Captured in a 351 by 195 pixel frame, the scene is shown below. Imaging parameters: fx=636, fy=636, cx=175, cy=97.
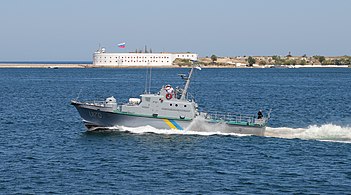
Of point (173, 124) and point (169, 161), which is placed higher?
point (173, 124)

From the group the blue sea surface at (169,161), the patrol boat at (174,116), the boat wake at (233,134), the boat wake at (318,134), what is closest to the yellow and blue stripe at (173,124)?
the patrol boat at (174,116)

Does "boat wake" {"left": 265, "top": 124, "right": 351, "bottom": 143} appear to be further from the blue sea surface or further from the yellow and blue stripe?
the yellow and blue stripe

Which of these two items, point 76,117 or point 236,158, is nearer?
point 236,158

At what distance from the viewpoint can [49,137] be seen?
51062 millimetres

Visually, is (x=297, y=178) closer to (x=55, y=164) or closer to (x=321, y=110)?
(x=55, y=164)

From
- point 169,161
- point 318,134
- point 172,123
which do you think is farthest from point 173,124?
point 318,134

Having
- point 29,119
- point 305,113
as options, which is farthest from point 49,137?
point 305,113

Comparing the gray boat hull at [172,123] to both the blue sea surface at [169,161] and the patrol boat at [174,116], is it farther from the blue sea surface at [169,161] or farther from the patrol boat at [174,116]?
the blue sea surface at [169,161]

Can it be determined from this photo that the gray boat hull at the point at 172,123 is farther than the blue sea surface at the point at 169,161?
Yes

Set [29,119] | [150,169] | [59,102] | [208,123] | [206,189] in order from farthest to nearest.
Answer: [59,102]
[29,119]
[208,123]
[150,169]
[206,189]

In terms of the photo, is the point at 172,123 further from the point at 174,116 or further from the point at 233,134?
the point at 233,134

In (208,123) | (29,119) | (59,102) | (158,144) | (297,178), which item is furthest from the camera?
(59,102)

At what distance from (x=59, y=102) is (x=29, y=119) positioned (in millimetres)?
23897

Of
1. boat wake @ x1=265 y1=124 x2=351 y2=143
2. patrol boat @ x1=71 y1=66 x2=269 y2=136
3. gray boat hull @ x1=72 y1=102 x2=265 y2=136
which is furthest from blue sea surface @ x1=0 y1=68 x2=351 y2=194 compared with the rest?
patrol boat @ x1=71 y1=66 x2=269 y2=136
